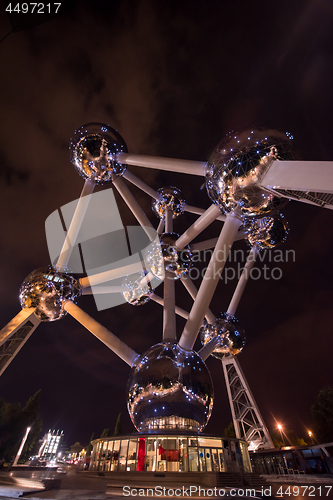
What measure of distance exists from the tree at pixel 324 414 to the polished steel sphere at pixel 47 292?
113 feet

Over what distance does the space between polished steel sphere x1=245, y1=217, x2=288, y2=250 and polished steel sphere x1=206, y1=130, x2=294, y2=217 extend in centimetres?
458

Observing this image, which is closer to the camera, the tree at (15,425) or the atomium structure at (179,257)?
the atomium structure at (179,257)

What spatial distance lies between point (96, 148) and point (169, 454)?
10756 millimetres

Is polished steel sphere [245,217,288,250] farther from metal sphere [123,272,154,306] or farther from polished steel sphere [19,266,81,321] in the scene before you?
polished steel sphere [19,266,81,321]

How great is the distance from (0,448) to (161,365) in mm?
40534

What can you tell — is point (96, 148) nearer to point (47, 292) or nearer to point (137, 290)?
point (47, 292)

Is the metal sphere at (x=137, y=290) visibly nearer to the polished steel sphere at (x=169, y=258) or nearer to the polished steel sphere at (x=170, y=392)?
the polished steel sphere at (x=169, y=258)

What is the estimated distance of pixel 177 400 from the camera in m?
6.83

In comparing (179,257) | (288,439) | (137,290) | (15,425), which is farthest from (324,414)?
(15,425)

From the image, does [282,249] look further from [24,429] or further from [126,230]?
[24,429]

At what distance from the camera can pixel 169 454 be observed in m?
8.04

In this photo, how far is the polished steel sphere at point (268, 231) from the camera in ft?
35.0

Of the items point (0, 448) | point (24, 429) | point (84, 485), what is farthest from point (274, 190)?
point (24, 429)

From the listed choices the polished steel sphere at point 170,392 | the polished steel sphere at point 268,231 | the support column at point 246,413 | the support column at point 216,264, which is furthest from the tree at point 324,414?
the support column at point 216,264
